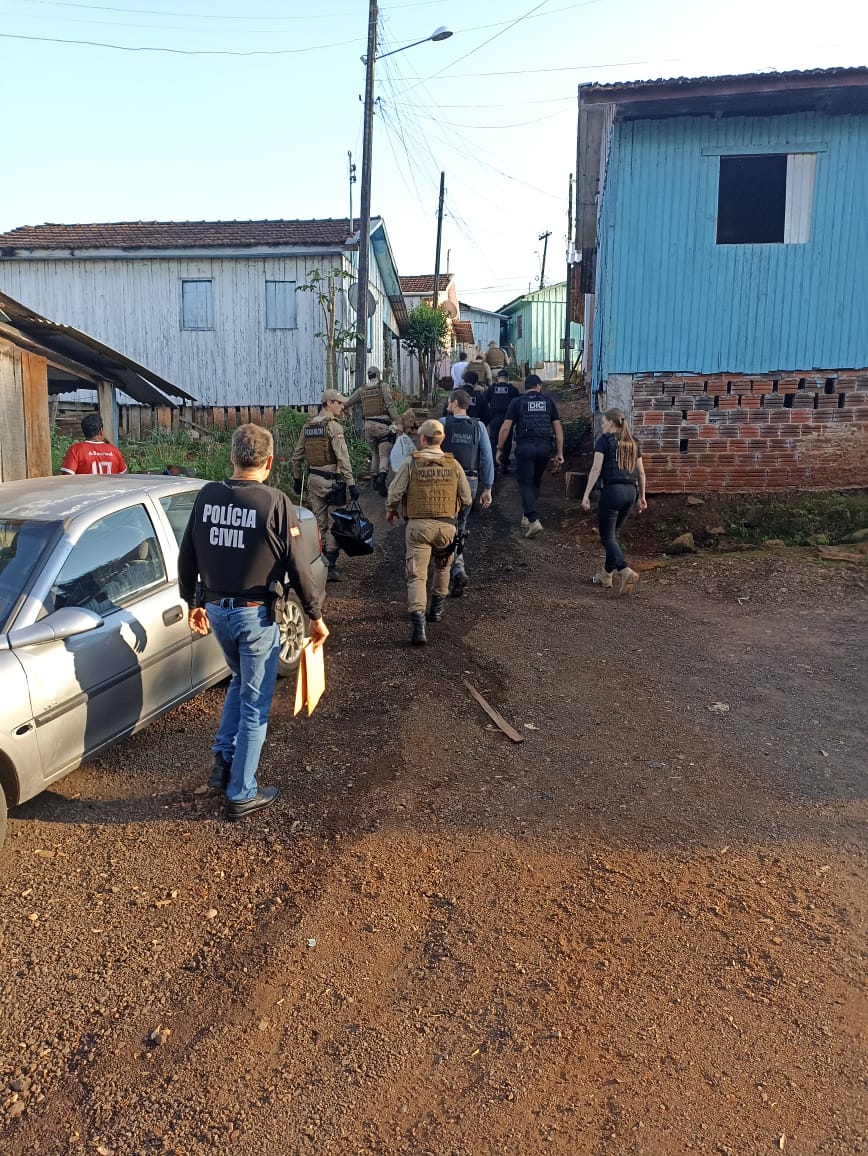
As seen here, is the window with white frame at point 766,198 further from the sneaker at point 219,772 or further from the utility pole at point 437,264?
the utility pole at point 437,264

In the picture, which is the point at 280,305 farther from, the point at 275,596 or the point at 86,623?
the point at 86,623

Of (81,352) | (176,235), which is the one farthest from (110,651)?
(176,235)

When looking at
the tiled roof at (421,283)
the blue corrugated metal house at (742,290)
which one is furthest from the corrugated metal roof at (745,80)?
the tiled roof at (421,283)

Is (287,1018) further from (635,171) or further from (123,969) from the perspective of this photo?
(635,171)

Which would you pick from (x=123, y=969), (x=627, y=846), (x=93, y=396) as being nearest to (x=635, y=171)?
(x=627, y=846)

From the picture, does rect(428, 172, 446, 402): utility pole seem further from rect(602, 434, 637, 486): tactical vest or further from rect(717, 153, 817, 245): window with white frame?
rect(602, 434, 637, 486): tactical vest

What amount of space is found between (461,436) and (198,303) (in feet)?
41.0

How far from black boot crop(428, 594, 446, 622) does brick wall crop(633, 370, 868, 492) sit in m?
4.83

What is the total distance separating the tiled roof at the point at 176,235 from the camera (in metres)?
19.0

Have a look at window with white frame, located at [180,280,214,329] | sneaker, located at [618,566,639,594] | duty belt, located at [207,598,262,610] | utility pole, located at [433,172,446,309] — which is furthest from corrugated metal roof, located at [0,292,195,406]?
utility pole, located at [433,172,446,309]

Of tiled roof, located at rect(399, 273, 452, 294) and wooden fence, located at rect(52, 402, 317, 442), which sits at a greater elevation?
tiled roof, located at rect(399, 273, 452, 294)

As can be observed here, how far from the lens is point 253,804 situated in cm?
425

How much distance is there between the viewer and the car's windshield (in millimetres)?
3967

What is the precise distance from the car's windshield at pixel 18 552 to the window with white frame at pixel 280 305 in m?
16.1
